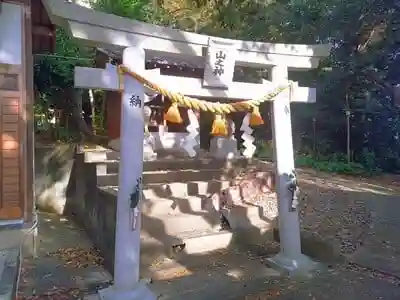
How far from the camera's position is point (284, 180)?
608cm

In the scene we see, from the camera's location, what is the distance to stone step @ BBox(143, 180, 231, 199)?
312 inches

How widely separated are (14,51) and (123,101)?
245cm

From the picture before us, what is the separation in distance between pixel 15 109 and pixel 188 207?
3.56 metres

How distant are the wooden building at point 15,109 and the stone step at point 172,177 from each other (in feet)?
6.70

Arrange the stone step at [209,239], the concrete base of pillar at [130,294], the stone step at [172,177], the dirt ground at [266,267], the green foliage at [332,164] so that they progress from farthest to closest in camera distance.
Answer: the green foliage at [332,164], the stone step at [172,177], the stone step at [209,239], the dirt ground at [266,267], the concrete base of pillar at [130,294]

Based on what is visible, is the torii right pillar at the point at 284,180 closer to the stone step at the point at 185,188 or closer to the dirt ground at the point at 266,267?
the dirt ground at the point at 266,267

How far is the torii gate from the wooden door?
76.9 inches

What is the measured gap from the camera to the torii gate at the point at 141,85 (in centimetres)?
461

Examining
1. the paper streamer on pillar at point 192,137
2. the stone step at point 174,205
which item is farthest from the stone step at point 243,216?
the paper streamer on pillar at point 192,137

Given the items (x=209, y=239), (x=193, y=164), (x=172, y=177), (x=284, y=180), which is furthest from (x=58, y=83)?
(x=284, y=180)

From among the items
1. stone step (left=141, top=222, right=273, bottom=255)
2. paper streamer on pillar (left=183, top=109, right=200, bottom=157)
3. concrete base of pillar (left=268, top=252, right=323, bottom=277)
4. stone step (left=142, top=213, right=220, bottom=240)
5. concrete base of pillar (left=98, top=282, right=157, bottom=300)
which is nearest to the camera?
concrete base of pillar (left=98, top=282, right=157, bottom=300)

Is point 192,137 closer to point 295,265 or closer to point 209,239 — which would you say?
point 209,239

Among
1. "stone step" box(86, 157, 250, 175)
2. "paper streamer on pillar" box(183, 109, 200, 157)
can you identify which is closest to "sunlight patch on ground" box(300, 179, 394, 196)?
"stone step" box(86, 157, 250, 175)

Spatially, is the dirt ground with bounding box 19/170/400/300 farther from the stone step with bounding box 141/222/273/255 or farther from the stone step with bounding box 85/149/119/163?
the stone step with bounding box 85/149/119/163
